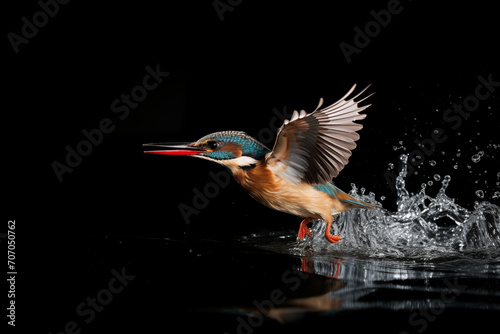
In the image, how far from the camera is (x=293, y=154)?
305 centimetres

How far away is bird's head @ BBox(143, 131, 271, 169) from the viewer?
3025 mm

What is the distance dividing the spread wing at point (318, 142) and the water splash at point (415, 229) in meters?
0.44

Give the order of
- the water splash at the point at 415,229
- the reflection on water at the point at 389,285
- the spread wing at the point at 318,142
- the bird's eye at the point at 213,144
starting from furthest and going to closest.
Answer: the water splash at the point at 415,229, the bird's eye at the point at 213,144, the spread wing at the point at 318,142, the reflection on water at the point at 389,285

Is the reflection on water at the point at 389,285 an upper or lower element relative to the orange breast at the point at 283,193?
lower

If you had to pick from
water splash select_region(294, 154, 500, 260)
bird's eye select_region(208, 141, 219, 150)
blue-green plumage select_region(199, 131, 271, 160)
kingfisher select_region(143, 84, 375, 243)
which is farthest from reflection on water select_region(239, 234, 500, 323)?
bird's eye select_region(208, 141, 219, 150)

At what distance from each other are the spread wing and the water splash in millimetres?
445

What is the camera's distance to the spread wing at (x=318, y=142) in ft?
9.53

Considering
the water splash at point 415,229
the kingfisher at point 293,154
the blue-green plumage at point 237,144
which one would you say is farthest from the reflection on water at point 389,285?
the blue-green plumage at point 237,144

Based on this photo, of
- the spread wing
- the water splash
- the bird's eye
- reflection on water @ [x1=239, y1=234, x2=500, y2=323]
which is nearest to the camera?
reflection on water @ [x1=239, y1=234, x2=500, y2=323]

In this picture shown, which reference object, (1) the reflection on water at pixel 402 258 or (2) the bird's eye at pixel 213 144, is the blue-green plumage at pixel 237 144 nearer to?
(2) the bird's eye at pixel 213 144

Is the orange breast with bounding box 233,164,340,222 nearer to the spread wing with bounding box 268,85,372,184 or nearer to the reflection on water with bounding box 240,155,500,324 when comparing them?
the spread wing with bounding box 268,85,372,184

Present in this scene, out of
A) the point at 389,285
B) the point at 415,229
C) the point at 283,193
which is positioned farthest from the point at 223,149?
the point at 415,229

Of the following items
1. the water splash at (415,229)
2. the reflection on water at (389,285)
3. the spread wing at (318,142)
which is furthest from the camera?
the water splash at (415,229)

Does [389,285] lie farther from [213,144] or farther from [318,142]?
[213,144]
